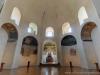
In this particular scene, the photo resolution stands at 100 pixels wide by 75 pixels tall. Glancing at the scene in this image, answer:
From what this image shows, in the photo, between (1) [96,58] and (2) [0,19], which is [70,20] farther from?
(2) [0,19]

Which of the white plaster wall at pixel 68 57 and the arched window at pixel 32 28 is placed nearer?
the white plaster wall at pixel 68 57

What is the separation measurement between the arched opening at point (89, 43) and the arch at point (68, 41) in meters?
1.90

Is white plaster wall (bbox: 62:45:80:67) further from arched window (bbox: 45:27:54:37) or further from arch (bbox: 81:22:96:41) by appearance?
arched window (bbox: 45:27:54:37)

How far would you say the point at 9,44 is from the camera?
42.9ft

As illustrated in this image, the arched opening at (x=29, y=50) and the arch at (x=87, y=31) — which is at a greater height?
the arch at (x=87, y=31)

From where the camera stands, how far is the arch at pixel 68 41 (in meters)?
15.0

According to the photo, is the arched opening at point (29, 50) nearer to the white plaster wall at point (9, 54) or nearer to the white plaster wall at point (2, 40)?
the white plaster wall at point (9, 54)

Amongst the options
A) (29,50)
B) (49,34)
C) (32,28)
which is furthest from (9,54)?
(49,34)

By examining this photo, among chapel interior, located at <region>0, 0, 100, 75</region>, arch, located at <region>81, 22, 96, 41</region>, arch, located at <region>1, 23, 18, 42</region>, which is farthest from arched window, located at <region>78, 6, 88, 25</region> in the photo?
arch, located at <region>1, 23, 18, 42</region>

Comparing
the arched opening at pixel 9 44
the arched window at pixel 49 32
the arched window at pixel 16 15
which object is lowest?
the arched opening at pixel 9 44

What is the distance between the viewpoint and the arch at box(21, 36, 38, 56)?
1481 cm

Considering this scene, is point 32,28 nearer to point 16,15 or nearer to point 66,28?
point 16,15

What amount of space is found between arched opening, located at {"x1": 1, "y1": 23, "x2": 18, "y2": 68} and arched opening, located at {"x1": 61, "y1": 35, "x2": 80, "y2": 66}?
6.57 m

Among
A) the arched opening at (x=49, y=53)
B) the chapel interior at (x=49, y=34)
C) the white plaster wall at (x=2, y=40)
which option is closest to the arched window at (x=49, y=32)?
the chapel interior at (x=49, y=34)
